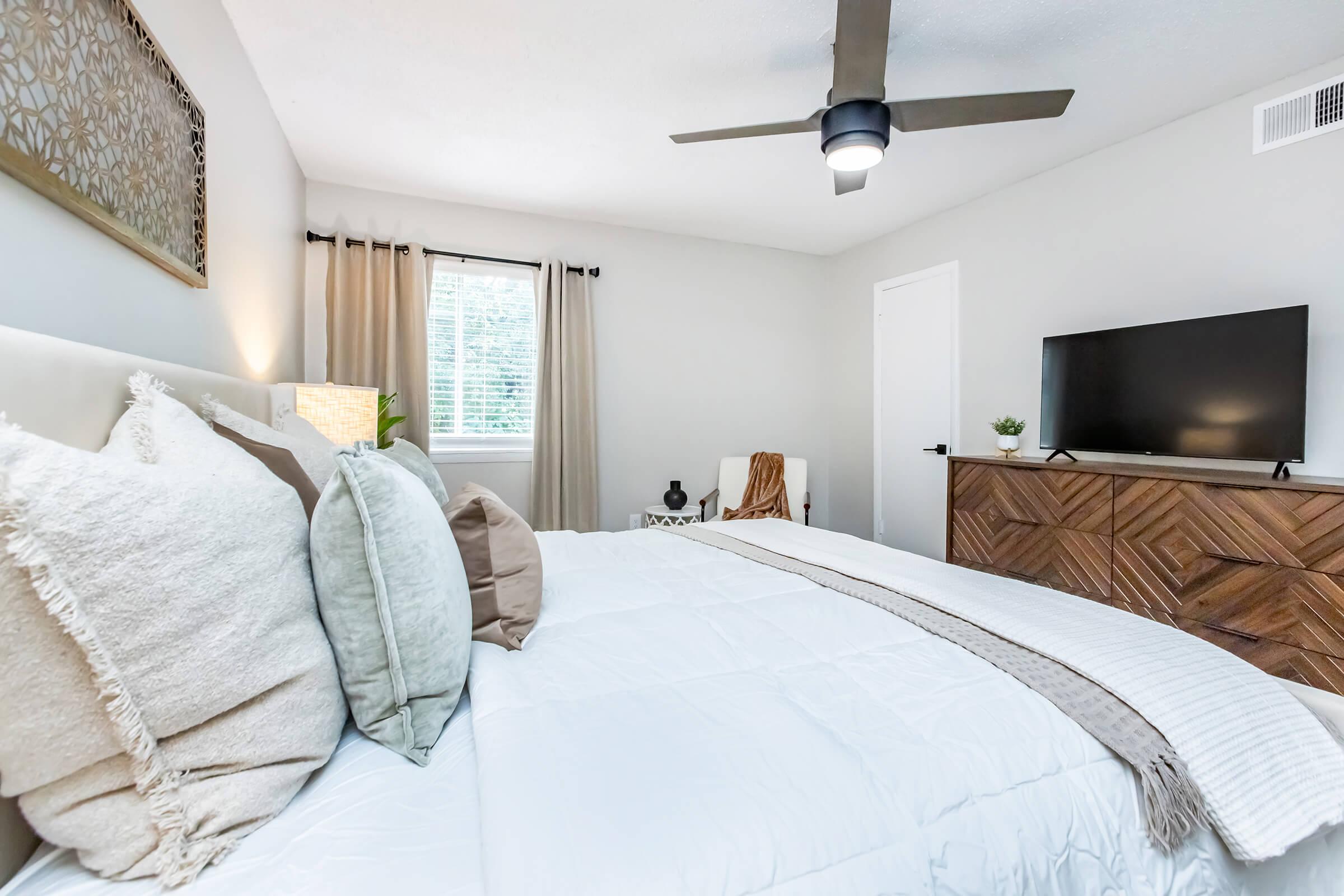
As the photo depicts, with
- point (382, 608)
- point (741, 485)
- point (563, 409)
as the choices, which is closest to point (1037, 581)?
point (741, 485)

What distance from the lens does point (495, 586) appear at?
4.07 feet

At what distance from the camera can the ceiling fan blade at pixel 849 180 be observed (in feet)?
7.59

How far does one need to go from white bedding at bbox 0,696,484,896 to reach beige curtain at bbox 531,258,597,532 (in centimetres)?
300

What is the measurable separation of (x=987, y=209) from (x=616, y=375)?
2.73m

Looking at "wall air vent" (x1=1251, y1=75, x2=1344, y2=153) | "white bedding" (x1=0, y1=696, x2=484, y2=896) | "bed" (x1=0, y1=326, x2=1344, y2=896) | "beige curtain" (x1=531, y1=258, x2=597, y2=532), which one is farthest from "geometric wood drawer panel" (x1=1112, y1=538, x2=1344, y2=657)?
"beige curtain" (x1=531, y1=258, x2=597, y2=532)

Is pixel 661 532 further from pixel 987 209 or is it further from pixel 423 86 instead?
pixel 987 209

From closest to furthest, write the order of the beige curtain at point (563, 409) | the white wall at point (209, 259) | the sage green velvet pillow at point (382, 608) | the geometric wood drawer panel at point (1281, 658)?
1. the sage green velvet pillow at point (382, 608)
2. the white wall at point (209, 259)
3. the geometric wood drawer panel at point (1281, 658)
4. the beige curtain at point (563, 409)

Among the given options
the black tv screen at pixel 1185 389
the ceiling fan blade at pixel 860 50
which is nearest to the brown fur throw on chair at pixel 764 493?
the black tv screen at pixel 1185 389

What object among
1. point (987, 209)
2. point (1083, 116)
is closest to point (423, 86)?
point (1083, 116)

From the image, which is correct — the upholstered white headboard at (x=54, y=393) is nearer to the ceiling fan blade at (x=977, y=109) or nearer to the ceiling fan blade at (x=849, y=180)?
the ceiling fan blade at (x=977, y=109)

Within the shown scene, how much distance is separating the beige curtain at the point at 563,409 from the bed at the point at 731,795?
8.74 feet

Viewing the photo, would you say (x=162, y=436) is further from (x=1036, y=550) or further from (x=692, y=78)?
(x=1036, y=550)

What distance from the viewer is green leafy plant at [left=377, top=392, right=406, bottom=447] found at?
309cm

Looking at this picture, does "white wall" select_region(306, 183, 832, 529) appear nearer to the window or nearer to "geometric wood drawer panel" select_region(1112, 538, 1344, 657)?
the window
